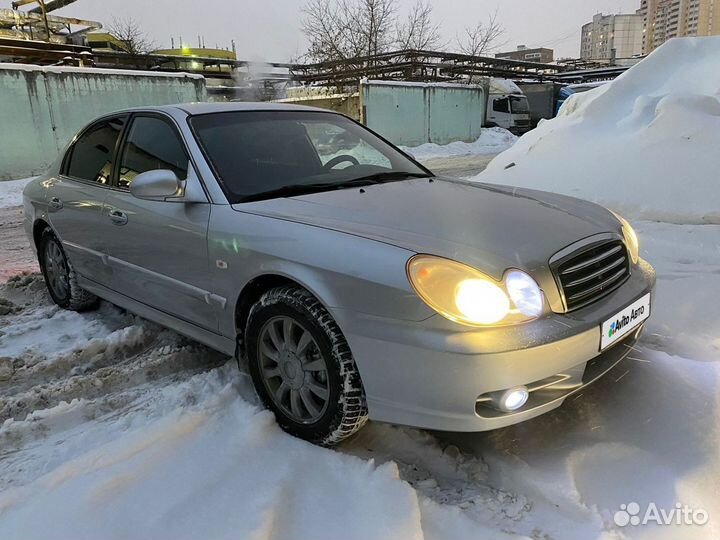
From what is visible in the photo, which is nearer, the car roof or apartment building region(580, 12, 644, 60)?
the car roof

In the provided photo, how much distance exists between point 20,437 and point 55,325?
61.1 inches

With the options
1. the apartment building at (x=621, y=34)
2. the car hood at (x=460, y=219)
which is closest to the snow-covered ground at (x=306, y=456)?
the car hood at (x=460, y=219)

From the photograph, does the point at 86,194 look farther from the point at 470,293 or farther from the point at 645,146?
the point at 645,146

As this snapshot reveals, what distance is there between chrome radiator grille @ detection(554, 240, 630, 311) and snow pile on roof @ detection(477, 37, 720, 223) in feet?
10.5

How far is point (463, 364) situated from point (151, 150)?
2291mm

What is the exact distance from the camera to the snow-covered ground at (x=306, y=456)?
191 centimetres

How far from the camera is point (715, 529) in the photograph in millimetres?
1838

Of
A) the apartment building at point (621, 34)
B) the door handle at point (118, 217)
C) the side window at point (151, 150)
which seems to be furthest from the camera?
the apartment building at point (621, 34)

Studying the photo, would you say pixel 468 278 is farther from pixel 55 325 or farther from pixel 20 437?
pixel 55 325

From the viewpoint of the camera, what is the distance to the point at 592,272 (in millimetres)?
2309

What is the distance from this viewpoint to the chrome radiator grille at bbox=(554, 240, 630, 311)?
2182mm

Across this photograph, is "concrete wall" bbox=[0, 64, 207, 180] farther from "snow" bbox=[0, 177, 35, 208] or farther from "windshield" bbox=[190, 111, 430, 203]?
"windshield" bbox=[190, 111, 430, 203]

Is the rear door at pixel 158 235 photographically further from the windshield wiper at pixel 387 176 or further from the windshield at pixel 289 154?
the windshield wiper at pixel 387 176

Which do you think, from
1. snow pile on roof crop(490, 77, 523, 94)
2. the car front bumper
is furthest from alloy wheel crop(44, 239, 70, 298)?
snow pile on roof crop(490, 77, 523, 94)
